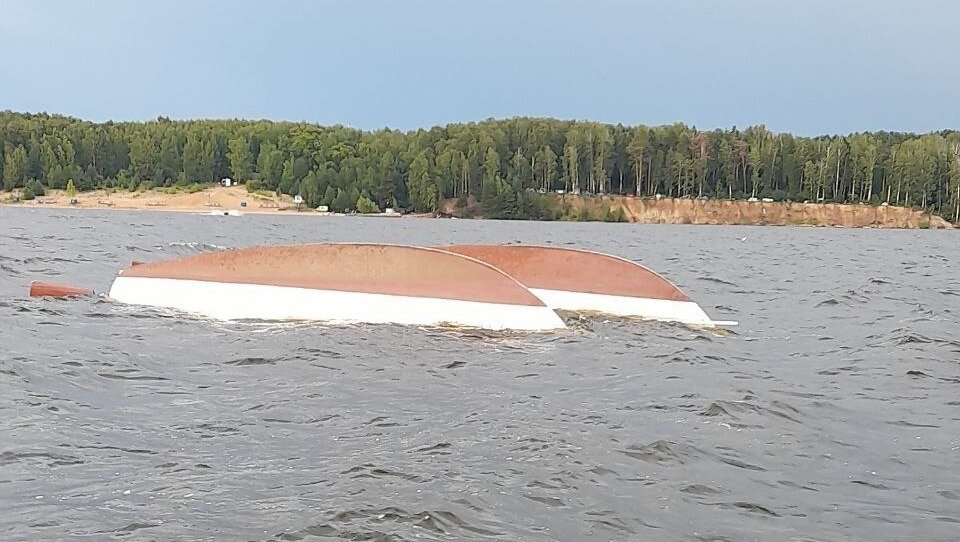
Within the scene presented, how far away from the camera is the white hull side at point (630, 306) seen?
1606 cm

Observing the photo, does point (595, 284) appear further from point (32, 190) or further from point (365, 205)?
point (32, 190)

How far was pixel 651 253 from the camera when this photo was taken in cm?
4047

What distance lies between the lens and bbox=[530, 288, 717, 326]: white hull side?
16.1 m

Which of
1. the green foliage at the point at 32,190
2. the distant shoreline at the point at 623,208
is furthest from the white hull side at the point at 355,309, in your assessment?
the green foliage at the point at 32,190

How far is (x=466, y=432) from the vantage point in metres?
8.17

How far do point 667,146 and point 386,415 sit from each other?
123 m

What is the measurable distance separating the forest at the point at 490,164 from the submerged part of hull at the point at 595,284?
9489cm

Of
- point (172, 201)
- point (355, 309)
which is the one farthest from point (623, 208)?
point (355, 309)

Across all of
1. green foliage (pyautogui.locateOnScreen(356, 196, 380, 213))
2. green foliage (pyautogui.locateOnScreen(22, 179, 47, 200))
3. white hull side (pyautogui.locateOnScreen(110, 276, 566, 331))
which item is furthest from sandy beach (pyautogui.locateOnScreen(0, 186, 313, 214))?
white hull side (pyautogui.locateOnScreen(110, 276, 566, 331))

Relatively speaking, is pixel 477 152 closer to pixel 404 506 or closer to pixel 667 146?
pixel 667 146

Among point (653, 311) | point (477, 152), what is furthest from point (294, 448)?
point (477, 152)

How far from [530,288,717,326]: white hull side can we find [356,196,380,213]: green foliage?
94874 millimetres

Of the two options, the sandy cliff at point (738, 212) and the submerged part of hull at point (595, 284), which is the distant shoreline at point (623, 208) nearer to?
the sandy cliff at point (738, 212)

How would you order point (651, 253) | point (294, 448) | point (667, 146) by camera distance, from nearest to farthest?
point (294, 448) < point (651, 253) < point (667, 146)
